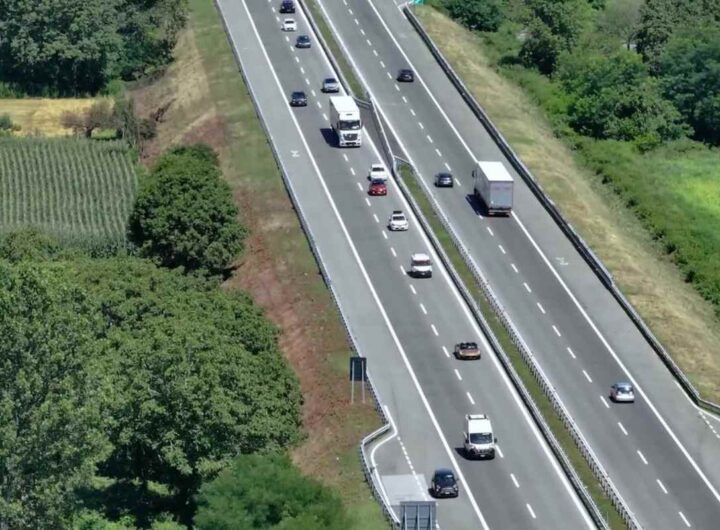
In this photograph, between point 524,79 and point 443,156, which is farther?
point 524,79

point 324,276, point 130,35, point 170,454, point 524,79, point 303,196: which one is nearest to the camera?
point 170,454

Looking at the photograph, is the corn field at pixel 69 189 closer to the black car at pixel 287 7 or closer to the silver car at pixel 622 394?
the black car at pixel 287 7

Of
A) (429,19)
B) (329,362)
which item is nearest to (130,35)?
(429,19)

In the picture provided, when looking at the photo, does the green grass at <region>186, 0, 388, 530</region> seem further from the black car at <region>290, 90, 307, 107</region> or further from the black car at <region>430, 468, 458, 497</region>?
the black car at <region>290, 90, 307, 107</region>

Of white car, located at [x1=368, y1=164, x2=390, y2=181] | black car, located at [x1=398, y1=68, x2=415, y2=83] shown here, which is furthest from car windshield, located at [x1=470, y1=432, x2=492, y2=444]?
black car, located at [x1=398, y1=68, x2=415, y2=83]

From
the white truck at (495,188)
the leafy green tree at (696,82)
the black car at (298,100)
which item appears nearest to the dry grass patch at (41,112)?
the black car at (298,100)

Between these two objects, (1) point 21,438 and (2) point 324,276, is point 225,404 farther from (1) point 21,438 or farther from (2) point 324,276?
(2) point 324,276

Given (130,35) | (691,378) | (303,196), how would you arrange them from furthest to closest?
1. (130,35)
2. (303,196)
3. (691,378)
